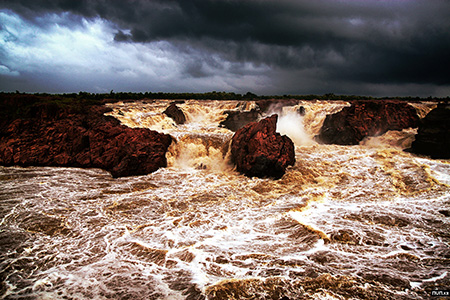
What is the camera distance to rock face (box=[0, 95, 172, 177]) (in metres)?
14.7

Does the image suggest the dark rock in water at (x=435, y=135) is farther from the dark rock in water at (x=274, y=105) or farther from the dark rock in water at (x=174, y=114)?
the dark rock in water at (x=174, y=114)

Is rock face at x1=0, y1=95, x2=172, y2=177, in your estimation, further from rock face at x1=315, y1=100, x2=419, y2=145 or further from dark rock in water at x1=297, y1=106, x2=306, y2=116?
dark rock in water at x1=297, y1=106, x2=306, y2=116

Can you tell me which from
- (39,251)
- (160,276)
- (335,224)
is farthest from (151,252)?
(335,224)

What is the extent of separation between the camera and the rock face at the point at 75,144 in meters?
14.7

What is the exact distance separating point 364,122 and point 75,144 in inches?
984

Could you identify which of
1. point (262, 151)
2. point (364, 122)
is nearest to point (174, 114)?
point (262, 151)

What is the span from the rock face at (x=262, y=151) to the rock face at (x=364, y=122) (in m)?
9.31

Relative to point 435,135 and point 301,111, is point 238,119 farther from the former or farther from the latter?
point 435,135

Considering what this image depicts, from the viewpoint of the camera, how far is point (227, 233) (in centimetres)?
749

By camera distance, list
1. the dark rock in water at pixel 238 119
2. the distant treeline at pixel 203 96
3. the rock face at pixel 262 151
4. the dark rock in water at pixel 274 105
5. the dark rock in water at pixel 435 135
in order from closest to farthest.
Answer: the rock face at pixel 262 151 → the dark rock in water at pixel 435 135 → the dark rock in water at pixel 238 119 → the dark rock in water at pixel 274 105 → the distant treeline at pixel 203 96

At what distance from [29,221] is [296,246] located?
8.84 meters

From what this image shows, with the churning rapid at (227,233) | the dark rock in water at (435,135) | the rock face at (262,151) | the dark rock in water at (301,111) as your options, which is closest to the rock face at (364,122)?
the dark rock in water at (301,111)

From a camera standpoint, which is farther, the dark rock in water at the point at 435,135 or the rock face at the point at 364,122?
the rock face at the point at 364,122

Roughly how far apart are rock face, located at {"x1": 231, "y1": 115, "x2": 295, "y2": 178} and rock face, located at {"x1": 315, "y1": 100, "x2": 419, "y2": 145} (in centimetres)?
931
